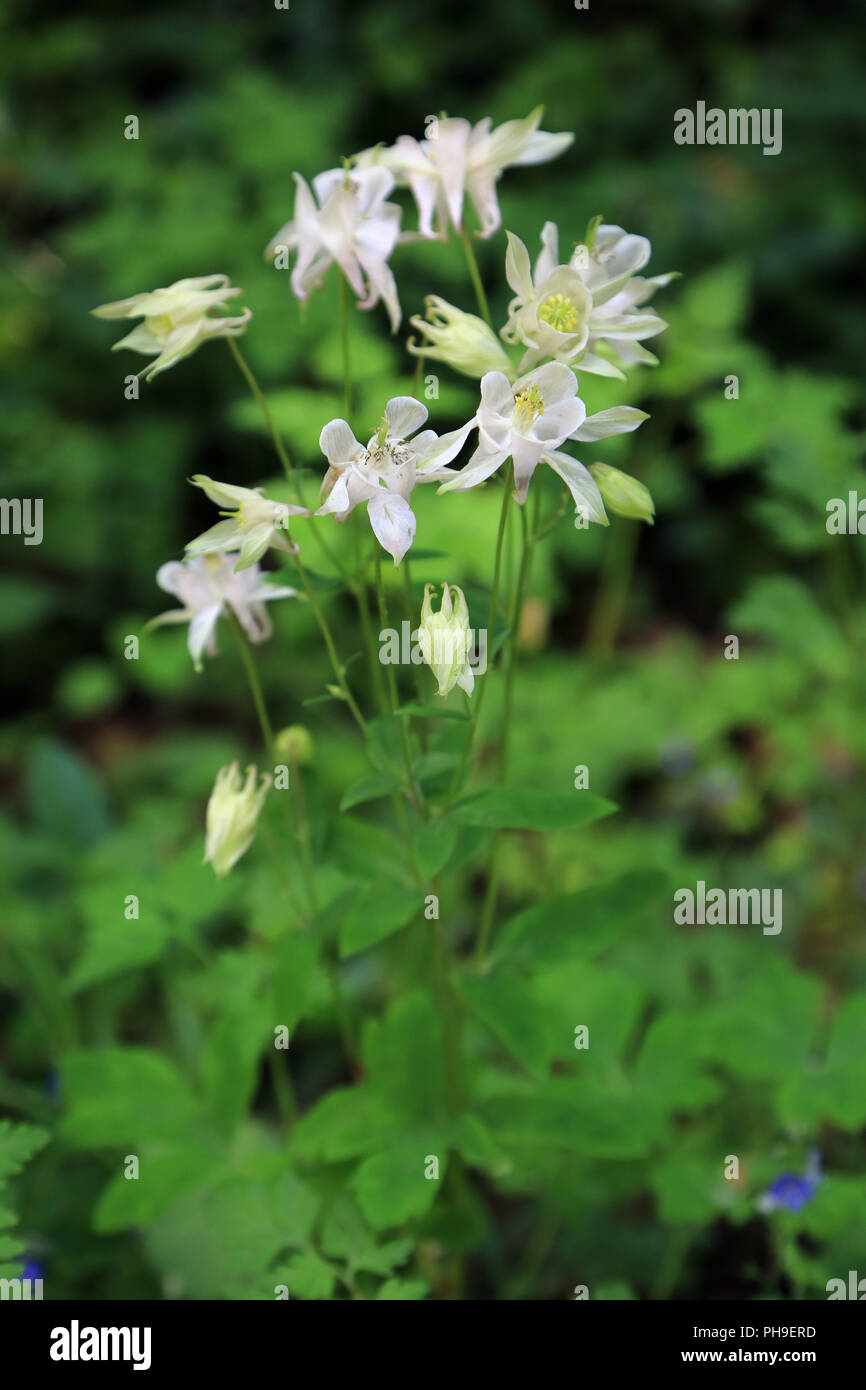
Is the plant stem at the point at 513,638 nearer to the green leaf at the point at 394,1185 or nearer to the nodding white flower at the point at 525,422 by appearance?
the nodding white flower at the point at 525,422

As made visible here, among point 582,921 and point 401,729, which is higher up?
point 401,729

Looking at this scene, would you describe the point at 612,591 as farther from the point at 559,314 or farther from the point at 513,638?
the point at 559,314

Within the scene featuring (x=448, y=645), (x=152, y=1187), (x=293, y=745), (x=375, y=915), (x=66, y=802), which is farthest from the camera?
(x=66, y=802)

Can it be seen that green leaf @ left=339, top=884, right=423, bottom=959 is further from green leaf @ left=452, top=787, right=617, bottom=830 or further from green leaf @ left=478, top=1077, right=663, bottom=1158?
green leaf @ left=478, top=1077, right=663, bottom=1158

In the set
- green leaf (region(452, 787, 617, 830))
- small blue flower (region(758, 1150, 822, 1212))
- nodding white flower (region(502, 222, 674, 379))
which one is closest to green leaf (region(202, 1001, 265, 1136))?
green leaf (region(452, 787, 617, 830))

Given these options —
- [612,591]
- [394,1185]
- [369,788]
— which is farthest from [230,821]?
[612,591]

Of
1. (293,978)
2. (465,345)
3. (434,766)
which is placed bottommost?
(293,978)
